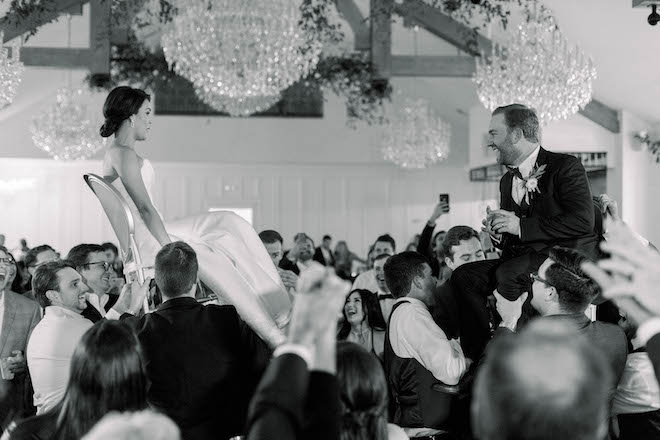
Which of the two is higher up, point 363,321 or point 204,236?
point 204,236

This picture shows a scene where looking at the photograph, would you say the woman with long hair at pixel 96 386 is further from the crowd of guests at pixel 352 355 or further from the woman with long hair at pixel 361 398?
the woman with long hair at pixel 361 398

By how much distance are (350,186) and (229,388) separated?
15220mm

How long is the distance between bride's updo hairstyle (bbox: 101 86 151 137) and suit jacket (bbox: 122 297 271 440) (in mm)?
1024

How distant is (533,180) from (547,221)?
0.70 ft

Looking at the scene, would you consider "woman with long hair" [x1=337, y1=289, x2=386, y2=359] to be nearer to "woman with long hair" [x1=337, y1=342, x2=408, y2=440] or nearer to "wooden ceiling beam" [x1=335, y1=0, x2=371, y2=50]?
"woman with long hair" [x1=337, y1=342, x2=408, y2=440]

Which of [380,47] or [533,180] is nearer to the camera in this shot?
[533,180]

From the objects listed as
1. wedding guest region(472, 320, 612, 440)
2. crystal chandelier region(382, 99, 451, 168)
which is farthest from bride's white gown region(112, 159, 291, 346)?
crystal chandelier region(382, 99, 451, 168)

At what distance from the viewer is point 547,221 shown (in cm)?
405

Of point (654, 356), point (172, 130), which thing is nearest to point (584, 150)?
point (172, 130)

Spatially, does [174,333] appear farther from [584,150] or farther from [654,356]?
[584,150]

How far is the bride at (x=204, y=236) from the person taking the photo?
3941 mm

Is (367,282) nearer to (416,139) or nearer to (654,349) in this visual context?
(654,349)

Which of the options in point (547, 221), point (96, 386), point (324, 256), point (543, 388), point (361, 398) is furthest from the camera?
point (324, 256)

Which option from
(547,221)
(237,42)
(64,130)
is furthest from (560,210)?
(64,130)
